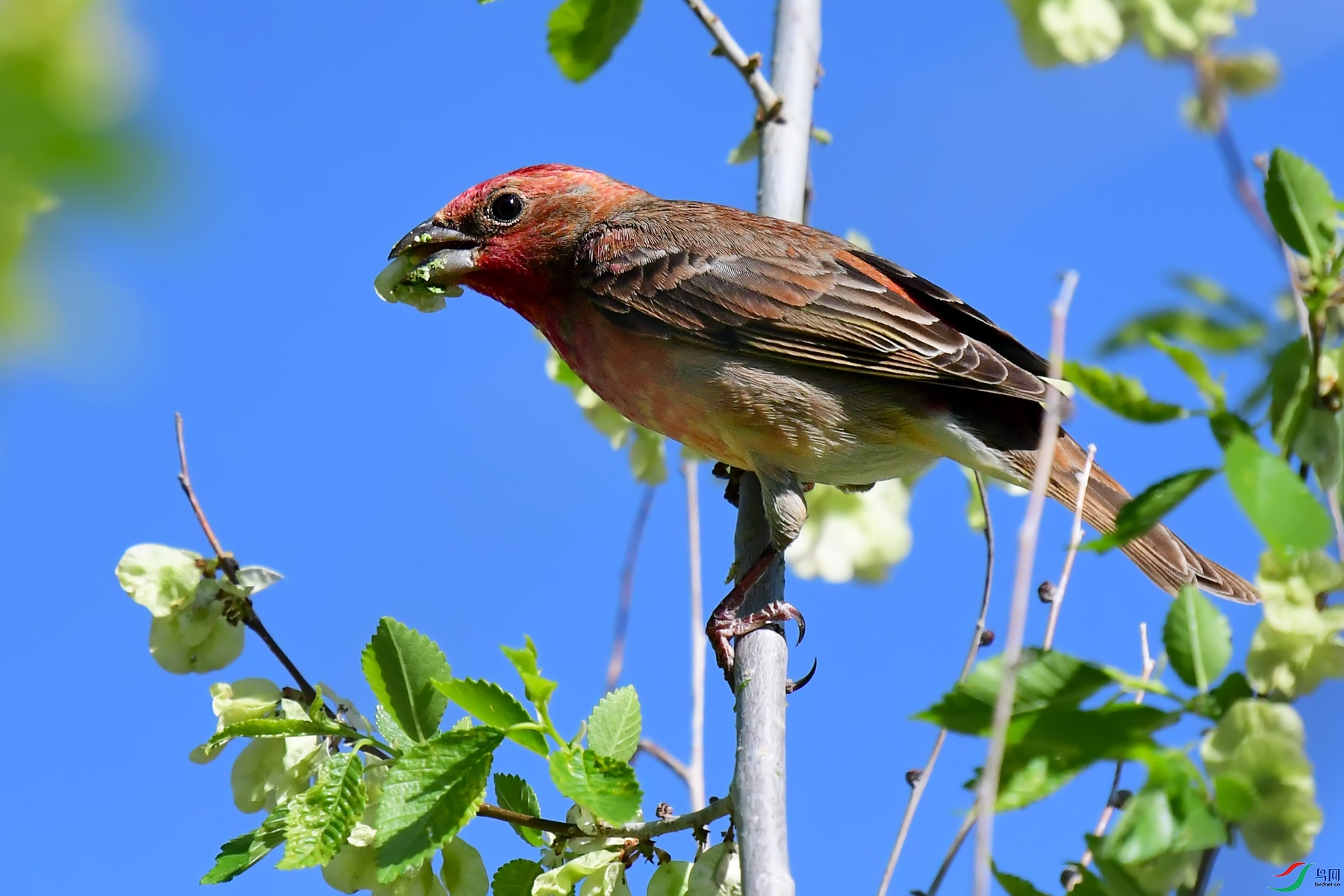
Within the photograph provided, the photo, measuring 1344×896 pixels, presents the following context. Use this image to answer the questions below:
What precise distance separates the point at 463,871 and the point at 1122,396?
1.97 meters

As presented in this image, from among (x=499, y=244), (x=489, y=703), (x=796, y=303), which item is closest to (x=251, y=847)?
(x=489, y=703)

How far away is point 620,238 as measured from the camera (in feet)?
18.2

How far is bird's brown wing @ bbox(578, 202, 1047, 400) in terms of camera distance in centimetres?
501

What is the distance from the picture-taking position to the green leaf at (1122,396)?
202 centimetres

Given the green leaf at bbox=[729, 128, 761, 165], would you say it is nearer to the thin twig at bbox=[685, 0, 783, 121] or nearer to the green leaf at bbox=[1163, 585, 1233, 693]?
the thin twig at bbox=[685, 0, 783, 121]

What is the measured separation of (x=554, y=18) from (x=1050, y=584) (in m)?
2.80

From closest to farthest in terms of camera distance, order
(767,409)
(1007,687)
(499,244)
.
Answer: (1007,687) < (767,409) < (499,244)

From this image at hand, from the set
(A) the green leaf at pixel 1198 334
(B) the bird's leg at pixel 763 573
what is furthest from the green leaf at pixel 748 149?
(A) the green leaf at pixel 1198 334

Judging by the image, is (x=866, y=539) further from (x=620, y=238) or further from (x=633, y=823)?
(x=633, y=823)

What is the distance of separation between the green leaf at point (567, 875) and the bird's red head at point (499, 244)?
298 centimetres

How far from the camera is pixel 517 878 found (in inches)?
121

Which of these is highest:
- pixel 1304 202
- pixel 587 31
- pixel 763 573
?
pixel 587 31

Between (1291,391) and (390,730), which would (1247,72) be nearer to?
(1291,391)

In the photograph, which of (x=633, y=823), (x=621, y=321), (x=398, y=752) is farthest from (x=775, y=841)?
(x=621, y=321)
